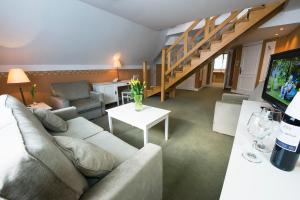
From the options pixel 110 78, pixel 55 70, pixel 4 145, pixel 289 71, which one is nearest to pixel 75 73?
pixel 55 70

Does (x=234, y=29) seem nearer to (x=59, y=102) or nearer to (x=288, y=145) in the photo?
(x=288, y=145)

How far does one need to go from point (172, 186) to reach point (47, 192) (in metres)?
1.26

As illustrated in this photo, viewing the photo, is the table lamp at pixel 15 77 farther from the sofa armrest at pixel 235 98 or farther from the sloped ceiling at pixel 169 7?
the sofa armrest at pixel 235 98

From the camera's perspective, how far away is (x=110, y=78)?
458 cm

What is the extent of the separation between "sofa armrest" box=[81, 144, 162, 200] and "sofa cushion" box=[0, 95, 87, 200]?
0.34ft

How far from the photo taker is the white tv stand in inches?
20.4

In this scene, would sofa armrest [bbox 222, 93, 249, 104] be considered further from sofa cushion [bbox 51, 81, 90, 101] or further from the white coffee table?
sofa cushion [bbox 51, 81, 90, 101]

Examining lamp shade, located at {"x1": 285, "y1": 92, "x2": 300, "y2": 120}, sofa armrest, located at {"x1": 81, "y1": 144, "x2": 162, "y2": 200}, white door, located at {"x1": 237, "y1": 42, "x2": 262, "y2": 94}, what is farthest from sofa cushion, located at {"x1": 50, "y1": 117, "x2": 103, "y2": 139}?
white door, located at {"x1": 237, "y1": 42, "x2": 262, "y2": 94}

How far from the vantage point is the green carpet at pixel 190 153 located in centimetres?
142

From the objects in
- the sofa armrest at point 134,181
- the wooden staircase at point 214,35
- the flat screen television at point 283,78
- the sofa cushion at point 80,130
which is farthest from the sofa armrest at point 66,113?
the wooden staircase at point 214,35

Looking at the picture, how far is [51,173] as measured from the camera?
551 millimetres

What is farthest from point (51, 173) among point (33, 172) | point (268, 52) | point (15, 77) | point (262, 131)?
point (268, 52)

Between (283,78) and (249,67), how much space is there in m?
4.86

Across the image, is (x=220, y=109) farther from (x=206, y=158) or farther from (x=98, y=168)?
(x=98, y=168)
